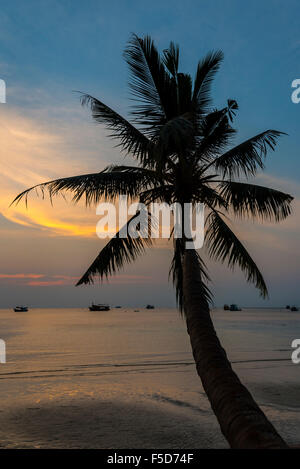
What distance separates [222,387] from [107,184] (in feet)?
18.6

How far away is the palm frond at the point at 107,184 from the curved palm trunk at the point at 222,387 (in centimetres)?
283

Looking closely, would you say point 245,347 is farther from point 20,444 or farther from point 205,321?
point 205,321

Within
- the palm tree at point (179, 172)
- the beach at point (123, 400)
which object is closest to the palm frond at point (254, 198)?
the palm tree at point (179, 172)

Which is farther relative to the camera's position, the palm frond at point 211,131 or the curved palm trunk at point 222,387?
the palm frond at point 211,131

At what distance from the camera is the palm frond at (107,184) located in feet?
31.8

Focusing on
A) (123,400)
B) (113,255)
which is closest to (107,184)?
(113,255)

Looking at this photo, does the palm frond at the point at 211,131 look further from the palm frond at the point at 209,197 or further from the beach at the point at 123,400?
the beach at the point at 123,400

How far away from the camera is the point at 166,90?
30.8 feet

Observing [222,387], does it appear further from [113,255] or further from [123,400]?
[123,400]

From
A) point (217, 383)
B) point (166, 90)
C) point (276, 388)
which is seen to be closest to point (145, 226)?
point (166, 90)

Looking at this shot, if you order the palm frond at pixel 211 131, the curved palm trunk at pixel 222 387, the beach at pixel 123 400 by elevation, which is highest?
the palm frond at pixel 211 131

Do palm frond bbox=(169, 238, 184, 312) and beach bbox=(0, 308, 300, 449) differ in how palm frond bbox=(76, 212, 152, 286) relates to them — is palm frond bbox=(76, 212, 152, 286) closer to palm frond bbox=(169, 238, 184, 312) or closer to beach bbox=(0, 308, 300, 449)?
palm frond bbox=(169, 238, 184, 312)

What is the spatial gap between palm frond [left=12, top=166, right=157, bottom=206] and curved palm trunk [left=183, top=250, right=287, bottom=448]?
2825 mm

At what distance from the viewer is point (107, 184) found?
1000 cm
